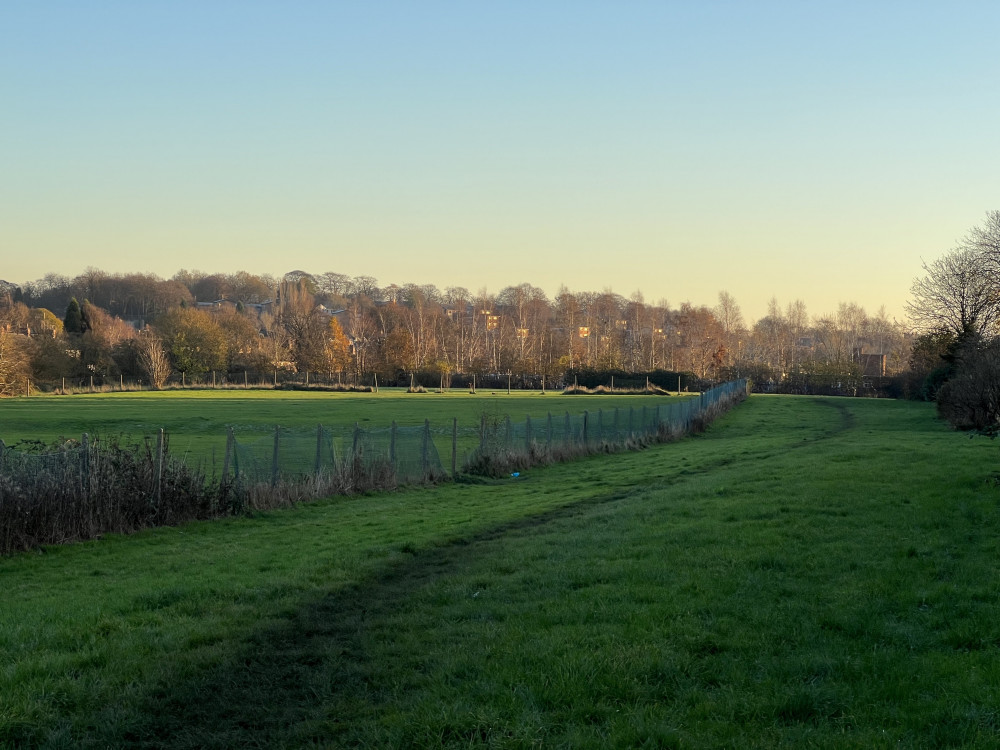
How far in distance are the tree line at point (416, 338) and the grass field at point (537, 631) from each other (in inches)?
2965

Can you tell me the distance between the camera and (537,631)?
25.8ft

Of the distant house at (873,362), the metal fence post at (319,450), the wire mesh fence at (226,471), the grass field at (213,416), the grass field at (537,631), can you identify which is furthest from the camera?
the distant house at (873,362)

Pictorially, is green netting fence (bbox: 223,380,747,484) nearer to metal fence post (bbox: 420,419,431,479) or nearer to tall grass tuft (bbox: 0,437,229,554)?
metal fence post (bbox: 420,419,431,479)

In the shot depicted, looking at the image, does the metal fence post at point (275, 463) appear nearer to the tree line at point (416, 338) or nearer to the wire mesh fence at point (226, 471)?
the wire mesh fence at point (226, 471)

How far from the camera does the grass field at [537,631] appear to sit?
5812 mm

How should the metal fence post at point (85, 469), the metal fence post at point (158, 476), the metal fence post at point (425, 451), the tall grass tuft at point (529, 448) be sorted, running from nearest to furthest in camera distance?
1. the metal fence post at point (85, 469)
2. the metal fence post at point (158, 476)
3. the metal fence post at point (425, 451)
4. the tall grass tuft at point (529, 448)

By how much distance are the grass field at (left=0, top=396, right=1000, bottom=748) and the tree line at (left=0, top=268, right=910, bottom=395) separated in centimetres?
7532

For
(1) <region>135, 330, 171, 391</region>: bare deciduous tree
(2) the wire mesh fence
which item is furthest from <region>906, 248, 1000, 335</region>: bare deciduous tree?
(1) <region>135, 330, 171, 391</region>: bare deciduous tree

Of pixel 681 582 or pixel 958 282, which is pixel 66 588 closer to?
pixel 681 582

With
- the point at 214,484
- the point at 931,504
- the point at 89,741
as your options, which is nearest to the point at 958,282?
the point at 931,504

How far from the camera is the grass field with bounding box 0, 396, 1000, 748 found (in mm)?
5812

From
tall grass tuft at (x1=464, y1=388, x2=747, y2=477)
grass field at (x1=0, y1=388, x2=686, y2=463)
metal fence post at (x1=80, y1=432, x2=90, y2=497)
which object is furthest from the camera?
grass field at (x1=0, y1=388, x2=686, y2=463)

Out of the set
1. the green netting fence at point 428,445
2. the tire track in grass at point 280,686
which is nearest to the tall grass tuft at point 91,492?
the green netting fence at point 428,445

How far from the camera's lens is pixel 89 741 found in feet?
18.7
